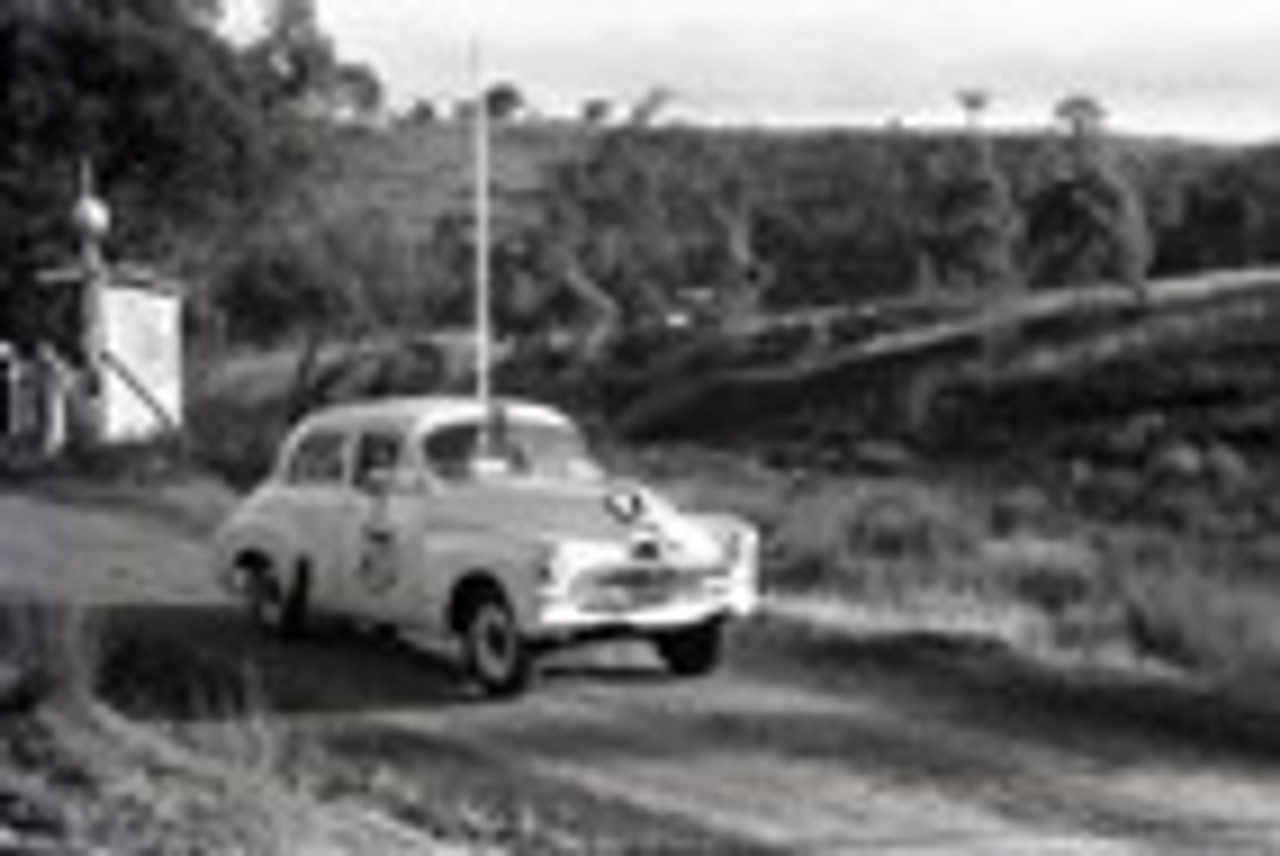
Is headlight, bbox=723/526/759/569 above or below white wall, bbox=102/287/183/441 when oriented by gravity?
below

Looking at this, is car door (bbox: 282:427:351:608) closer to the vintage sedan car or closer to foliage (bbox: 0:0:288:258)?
Answer: the vintage sedan car

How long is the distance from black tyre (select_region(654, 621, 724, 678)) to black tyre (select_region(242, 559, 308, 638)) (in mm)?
2990

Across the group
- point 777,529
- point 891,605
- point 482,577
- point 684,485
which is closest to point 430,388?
point 684,485

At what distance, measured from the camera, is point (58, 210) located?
189 ft

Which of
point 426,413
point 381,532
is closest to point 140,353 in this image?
point 426,413

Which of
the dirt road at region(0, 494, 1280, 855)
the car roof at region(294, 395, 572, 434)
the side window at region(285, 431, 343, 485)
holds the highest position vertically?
the car roof at region(294, 395, 572, 434)

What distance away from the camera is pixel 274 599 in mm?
20109

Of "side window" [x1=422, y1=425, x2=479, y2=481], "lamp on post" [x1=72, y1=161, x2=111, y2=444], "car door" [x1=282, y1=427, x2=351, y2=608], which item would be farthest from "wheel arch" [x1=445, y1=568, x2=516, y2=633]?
"lamp on post" [x1=72, y1=161, x2=111, y2=444]

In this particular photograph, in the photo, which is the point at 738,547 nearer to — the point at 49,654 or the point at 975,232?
the point at 49,654

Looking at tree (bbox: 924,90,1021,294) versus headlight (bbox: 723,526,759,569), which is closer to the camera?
headlight (bbox: 723,526,759,569)

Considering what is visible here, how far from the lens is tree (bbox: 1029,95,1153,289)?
305 ft

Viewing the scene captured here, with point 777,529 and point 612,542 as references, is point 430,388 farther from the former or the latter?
point 612,542

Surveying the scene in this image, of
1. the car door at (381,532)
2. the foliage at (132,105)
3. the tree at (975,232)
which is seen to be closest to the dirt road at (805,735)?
the car door at (381,532)

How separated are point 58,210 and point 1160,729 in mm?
44814
